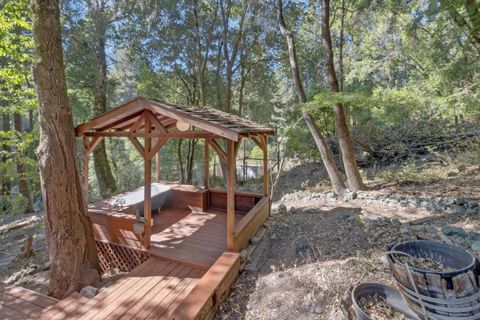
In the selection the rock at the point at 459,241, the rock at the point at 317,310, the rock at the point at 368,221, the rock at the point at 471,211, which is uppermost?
the rock at the point at 471,211

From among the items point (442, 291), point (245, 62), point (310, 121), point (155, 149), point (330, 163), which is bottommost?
point (442, 291)

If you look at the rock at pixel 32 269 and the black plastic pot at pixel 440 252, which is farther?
the rock at pixel 32 269

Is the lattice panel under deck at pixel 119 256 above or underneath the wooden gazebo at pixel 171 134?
underneath

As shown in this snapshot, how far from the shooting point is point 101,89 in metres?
9.44

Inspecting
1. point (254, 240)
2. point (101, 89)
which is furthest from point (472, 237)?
point (101, 89)

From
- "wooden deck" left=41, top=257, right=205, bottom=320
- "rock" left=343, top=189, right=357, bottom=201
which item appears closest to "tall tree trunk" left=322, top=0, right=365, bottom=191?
"rock" left=343, top=189, right=357, bottom=201

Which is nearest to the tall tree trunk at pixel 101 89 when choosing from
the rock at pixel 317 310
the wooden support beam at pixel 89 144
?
the wooden support beam at pixel 89 144

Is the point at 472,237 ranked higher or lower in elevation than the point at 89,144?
lower

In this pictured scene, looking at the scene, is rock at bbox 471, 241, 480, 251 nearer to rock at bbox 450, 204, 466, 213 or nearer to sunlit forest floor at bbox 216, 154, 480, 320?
sunlit forest floor at bbox 216, 154, 480, 320

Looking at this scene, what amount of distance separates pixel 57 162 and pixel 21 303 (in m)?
2.00

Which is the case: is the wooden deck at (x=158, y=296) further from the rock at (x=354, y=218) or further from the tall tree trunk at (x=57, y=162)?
the rock at (x=354, y=218)

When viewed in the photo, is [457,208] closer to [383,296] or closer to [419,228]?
[419,228]

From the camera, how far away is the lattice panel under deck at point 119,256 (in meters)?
4.60

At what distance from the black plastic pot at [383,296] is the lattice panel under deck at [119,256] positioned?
11.1 ft
